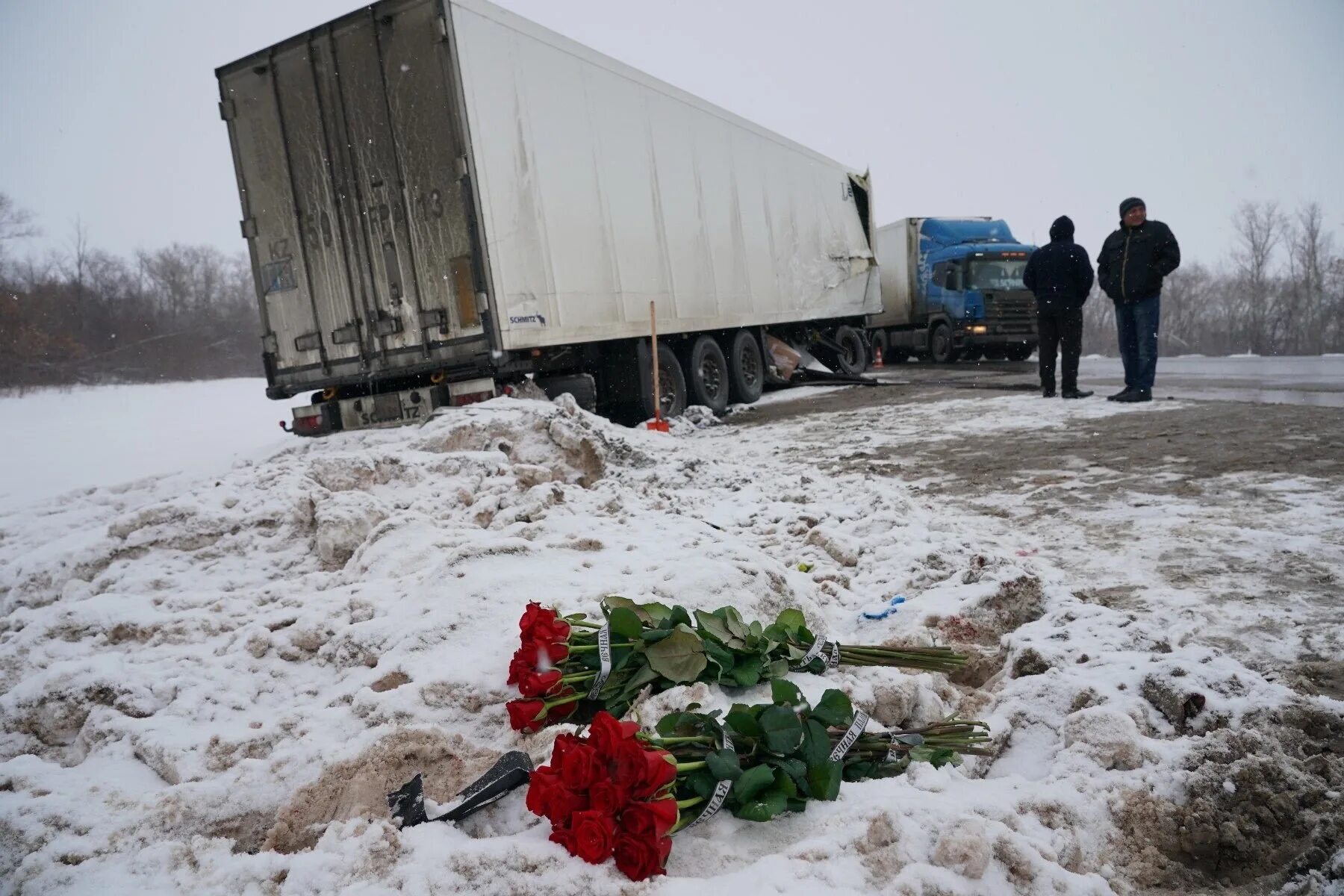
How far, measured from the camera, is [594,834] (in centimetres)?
135

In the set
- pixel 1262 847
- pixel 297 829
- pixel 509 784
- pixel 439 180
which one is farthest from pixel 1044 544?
pixel 439 180

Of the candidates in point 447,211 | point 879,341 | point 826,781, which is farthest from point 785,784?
point 879,341

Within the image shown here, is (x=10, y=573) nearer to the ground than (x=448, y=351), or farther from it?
nearer to the ground

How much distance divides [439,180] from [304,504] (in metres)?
3.72

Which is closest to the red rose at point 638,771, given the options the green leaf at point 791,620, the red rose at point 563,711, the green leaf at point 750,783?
the green leaf at point 750,783

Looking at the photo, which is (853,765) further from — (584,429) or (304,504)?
(584,429)

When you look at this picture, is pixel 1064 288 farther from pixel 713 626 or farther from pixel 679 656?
pixel 679 656

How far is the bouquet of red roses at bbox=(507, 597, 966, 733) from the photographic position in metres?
1.89

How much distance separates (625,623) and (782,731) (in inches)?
22.3

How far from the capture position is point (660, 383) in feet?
31.4

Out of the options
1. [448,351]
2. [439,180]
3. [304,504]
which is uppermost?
[439,180]

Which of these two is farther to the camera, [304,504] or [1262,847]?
[304,504]

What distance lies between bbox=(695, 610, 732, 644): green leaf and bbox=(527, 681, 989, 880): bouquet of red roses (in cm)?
28

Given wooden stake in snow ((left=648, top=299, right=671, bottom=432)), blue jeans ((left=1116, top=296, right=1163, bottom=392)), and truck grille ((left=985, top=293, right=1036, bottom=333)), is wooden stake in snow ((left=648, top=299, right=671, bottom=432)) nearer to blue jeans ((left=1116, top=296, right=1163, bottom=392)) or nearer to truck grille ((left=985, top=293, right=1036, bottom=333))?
blue jeans ((left=1116, top=296, right=1163, bottom=392))
